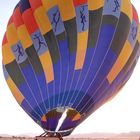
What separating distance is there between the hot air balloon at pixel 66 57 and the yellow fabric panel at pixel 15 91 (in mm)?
48

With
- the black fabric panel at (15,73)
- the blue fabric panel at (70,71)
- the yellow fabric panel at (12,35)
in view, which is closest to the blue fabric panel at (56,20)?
the blue fabric panel at (70,71)

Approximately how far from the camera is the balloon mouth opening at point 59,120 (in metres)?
15.4

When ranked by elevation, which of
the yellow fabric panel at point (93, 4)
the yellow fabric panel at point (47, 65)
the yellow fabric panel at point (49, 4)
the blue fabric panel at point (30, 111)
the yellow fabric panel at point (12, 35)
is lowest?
the blue fabric panel at point (30, 111)

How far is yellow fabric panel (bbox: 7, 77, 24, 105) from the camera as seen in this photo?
17141 millimetres

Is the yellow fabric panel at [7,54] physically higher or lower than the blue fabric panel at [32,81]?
higher

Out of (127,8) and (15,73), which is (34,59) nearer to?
(15,73)

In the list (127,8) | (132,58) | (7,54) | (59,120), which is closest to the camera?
(59,120)

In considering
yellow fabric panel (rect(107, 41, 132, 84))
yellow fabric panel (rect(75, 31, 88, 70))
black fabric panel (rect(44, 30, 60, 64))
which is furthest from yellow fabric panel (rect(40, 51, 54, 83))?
yellow fabric panel (rect(107, 41, 132, 84))

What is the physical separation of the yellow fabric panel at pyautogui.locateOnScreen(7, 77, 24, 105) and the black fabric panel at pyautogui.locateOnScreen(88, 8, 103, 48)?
3851 mm

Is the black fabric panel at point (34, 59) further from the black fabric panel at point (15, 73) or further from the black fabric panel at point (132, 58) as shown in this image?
the black fabric panel at point (132, 58)

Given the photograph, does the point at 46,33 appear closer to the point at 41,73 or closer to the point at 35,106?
the point at 41,73

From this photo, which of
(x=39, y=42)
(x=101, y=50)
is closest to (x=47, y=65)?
(x=39, y=42)

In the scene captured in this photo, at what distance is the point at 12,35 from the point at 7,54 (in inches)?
38.8

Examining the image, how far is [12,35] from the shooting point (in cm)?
1750
